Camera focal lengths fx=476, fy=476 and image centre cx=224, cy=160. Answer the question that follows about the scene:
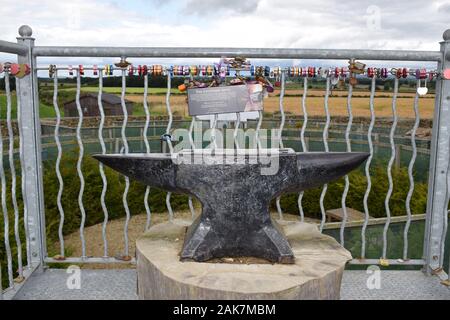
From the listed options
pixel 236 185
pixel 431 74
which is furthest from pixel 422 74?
pixel 236 185

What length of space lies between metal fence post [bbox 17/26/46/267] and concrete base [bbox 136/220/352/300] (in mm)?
854

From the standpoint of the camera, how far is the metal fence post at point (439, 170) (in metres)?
3.05

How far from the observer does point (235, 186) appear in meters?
2.56

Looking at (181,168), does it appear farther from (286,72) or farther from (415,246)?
(415,246)

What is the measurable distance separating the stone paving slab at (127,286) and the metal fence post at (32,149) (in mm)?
212

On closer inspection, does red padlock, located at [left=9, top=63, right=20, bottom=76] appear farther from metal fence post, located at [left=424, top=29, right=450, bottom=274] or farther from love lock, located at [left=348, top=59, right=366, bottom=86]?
metal fence post, located at [left=424, top=29, right=450, bottom=274]

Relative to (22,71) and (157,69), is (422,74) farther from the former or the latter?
(22,71)

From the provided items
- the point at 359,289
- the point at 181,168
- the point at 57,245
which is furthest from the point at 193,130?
the point at 57,245

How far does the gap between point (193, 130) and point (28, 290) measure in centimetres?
146

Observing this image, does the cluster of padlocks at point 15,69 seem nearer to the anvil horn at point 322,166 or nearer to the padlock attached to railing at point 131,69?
the padlock attached to railing at point 131,69

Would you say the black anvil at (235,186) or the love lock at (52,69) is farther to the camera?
the love lock at (52,69)

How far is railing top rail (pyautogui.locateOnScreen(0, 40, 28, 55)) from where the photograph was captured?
2.62 meters

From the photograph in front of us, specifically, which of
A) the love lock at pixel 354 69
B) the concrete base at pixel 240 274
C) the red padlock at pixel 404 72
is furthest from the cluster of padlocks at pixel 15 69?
the red padlock at pixel 404 72

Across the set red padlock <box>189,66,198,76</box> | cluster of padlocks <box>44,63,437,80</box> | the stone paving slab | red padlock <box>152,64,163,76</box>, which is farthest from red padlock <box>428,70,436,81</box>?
red padlock <box>152,64,163,76</box>
